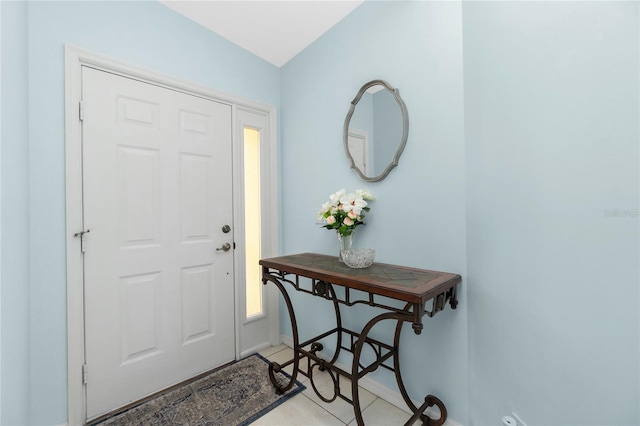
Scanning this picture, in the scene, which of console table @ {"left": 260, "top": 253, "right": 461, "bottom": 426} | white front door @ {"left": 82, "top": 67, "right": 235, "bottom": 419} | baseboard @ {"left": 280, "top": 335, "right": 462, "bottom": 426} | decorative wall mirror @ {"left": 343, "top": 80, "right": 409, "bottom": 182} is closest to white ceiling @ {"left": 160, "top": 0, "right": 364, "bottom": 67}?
white front door @ {"left": 82, "top": 67, "right": 235, "bottom": 419}

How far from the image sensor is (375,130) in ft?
5.63

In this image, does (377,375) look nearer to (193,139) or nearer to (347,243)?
(347,243)

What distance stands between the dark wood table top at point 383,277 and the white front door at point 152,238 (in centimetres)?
70

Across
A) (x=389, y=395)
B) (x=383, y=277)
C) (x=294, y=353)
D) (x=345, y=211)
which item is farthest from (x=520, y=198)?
(x=294, y=353)

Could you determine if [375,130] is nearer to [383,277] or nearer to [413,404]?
[383,277]

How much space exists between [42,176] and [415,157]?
2045 millimetres

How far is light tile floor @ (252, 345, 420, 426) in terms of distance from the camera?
1.52 meters

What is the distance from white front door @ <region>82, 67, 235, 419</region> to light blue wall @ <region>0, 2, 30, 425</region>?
28 cm

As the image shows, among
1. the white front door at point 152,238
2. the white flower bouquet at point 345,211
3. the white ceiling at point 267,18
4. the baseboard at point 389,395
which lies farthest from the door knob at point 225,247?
the white ceiling at point 267,18

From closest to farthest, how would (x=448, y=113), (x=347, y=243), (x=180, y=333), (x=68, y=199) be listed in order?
(x=448, y=113) < (x=68, y=199) < (x=347, y=243) < (x=180, y=333)

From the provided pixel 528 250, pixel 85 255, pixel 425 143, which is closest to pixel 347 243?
pixel 425 143

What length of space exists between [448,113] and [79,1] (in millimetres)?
2182

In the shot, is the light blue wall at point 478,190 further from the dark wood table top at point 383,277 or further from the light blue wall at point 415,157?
the dark wood table top at point 383,277

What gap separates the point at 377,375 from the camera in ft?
5.71
